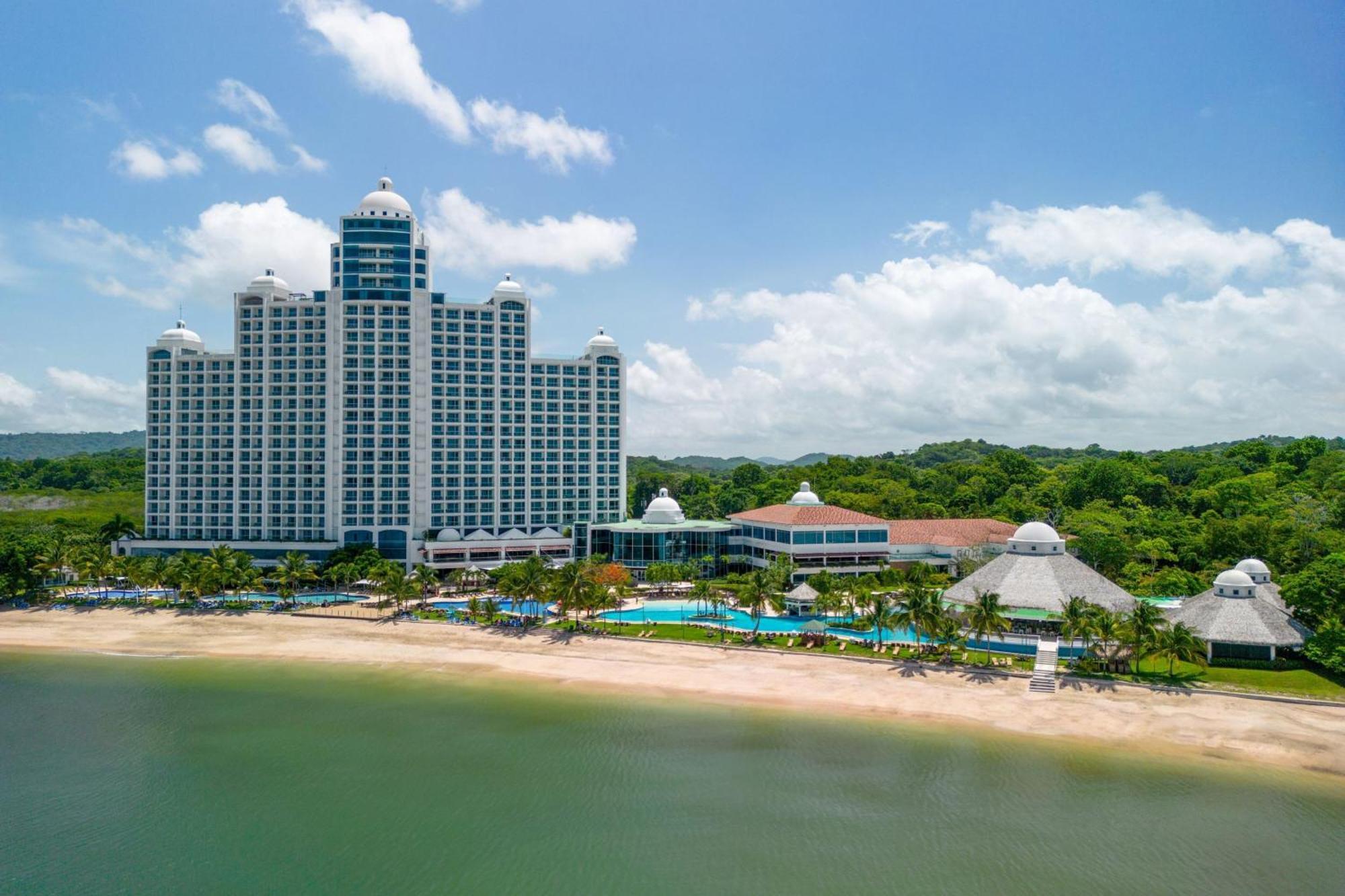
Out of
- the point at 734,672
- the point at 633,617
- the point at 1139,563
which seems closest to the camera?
the point at 734,672

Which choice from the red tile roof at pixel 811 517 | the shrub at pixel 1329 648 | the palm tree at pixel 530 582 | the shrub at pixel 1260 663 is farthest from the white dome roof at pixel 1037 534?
the palm tree at pixel 530 582

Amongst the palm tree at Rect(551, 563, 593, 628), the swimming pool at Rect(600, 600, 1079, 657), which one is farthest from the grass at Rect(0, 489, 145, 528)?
the swimming pool at Rect(600, 600, 1079, 657)

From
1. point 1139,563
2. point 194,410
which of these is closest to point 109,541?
point 194,410

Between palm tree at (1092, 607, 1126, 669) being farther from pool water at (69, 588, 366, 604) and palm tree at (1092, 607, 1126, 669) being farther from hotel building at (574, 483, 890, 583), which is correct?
pool water at (69, 588, 366, 604)

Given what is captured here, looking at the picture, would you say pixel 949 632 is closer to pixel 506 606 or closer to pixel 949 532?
pixel 949 532

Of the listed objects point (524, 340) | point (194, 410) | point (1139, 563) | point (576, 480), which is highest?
point (524, 340)

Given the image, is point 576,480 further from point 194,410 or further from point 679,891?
point 679,891
